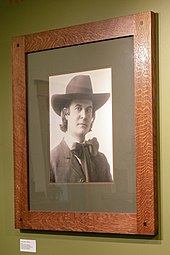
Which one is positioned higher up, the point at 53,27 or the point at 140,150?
the point at 53,27

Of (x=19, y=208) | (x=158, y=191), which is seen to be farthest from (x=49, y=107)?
(x=158, y=191)

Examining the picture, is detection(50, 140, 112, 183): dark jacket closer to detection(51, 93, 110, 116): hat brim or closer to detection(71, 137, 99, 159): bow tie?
detection(71, 137, 99, 159): bow tie

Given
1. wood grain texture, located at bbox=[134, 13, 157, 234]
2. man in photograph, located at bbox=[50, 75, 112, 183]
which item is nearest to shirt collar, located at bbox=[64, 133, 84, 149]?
man in photograph, located at bbox=[50, 75, 112, 183]

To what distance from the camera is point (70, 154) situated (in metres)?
2.10

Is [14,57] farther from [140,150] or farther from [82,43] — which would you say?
[140,150]

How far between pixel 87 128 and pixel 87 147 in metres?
0.07

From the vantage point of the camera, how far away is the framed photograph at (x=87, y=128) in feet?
6.24

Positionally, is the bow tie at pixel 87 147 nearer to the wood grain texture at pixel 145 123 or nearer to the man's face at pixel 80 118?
the man's face at pixel 80 118

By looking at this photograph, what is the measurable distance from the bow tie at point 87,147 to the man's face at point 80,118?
0.08 feet

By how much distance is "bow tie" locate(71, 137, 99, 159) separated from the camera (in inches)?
79.9

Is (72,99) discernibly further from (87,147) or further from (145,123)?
(145,123)

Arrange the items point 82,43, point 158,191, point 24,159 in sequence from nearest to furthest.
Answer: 1. point 158,191
2. point 82,43
3. point 24,159

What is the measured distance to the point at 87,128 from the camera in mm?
Result: 2051

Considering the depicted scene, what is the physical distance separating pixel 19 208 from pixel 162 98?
0.78 meters
